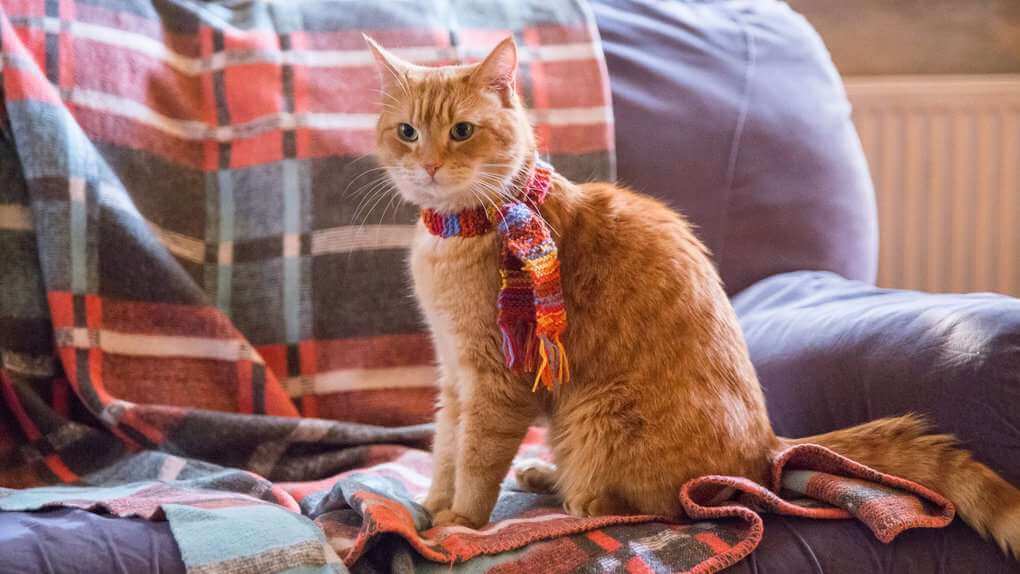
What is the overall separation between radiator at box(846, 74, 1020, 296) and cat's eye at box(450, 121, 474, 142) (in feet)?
4.67

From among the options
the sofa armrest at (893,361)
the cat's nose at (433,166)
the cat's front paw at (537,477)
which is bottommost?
the cat's front paw at (537,477)

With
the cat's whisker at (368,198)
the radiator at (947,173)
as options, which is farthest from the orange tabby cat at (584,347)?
the radiator at (947,173)

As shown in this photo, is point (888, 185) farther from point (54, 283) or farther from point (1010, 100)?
point (54, 283)

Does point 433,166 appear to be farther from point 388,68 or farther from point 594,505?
point 594,505

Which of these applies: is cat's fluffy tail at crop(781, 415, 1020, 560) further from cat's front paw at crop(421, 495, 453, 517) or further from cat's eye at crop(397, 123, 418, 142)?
cat's eye at crop(397, 123, 418, 142)

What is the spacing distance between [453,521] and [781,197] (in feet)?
3.07

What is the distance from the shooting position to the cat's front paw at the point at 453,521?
4.11 feet

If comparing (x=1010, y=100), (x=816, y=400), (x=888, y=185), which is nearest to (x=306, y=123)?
(x=816, y=400)

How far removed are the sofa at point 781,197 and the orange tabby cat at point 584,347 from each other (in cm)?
12

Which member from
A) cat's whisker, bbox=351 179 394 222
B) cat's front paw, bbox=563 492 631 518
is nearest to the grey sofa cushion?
cat's whisker, bbox=351 179 394 222

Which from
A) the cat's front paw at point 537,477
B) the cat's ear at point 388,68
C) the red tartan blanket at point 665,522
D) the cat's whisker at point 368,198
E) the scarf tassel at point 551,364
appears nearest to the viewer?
the red tartan blanket at point 665,522

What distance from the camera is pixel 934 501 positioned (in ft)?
3.81

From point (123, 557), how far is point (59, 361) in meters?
0.66

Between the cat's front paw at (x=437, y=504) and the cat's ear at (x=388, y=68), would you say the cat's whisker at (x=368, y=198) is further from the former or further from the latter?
the cat's front paw at (x=437, y=504)
